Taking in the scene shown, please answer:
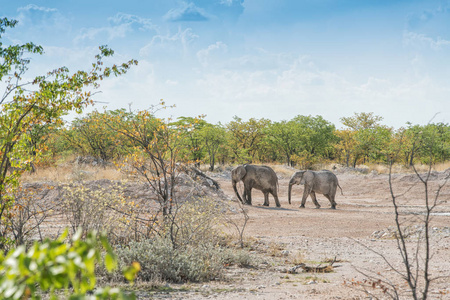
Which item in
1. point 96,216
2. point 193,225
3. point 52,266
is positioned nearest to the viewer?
point 52,266

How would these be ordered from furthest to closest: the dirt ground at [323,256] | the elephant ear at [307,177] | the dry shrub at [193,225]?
the elephant ear at [307,177]
the dry shrub at [193,225]
the dirt ground at [323,256]

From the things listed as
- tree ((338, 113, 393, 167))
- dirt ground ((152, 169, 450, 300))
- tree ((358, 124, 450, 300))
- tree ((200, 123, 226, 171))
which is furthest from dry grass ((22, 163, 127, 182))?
tree ((338, 113, 393, 167))

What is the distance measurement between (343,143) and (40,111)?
4357cm

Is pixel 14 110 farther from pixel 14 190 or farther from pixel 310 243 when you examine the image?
pixel 310 243

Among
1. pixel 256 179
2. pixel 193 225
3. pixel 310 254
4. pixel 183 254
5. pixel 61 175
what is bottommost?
pixel 310 254

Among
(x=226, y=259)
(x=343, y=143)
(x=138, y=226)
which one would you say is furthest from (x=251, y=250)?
(x=343, y=143)

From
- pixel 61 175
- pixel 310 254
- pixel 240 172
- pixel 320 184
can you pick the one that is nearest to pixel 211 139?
pixel 240 172

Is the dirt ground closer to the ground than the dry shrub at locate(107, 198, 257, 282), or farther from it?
closer to the ground

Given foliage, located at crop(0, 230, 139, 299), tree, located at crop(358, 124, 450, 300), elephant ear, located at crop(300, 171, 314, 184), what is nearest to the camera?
foliage, located at crop(0, 230, 139, 299)

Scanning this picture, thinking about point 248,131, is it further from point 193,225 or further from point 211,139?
point 193,225

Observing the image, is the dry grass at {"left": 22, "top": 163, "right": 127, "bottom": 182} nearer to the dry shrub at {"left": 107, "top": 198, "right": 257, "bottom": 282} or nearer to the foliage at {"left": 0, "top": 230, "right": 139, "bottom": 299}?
the dry shrub at {"left": 107, "top": 198, "right": 257, "bottom": 282}

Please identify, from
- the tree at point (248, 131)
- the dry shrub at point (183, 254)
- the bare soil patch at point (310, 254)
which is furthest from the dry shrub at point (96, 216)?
the tree at point (248, 131)

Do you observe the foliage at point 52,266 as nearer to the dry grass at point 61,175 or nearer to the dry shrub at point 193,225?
the dry shrub at point 193,225

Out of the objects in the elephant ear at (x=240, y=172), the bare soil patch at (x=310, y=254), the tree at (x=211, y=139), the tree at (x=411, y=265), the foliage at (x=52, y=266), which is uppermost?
the tree at (x=211, y=139)
